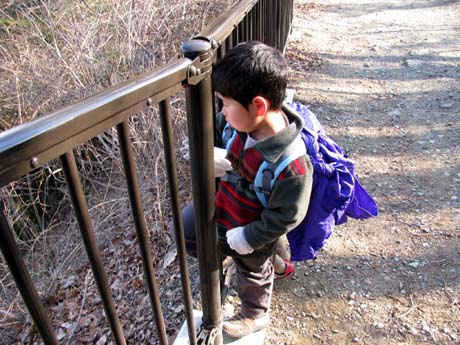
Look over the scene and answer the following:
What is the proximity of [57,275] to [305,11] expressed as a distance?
7.33 meters

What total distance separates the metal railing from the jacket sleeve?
A: 0.62 ft

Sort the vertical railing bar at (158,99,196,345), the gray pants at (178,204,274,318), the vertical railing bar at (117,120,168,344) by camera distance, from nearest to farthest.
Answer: the vertical railing bar at (117,120,168,344) → the vertical railing bar at (158,99,196,345) → the gray pants at (178,204,274,318)

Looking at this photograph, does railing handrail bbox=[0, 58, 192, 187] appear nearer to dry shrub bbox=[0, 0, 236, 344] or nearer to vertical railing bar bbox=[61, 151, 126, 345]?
vertical railing bar bbox=[61, 151, 126, 345]

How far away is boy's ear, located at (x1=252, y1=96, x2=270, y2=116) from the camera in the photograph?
1438 mm

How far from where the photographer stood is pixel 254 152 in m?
1.55

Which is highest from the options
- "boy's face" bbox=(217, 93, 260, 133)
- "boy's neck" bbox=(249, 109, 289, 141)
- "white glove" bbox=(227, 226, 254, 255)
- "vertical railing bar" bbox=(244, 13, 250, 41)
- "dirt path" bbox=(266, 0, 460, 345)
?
"vertical railing bar" bbox=(244, 13, 250, 41)

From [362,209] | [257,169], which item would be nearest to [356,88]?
[362,209]

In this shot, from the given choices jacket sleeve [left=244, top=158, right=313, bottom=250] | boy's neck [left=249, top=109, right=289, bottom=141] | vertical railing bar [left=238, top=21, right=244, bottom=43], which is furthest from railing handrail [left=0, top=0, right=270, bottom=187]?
vertical railing bar [left=238, top=21, right=244, bottom=43]

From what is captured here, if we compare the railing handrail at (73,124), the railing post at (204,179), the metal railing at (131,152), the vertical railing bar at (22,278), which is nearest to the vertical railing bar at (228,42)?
the metal railing at (131,152)

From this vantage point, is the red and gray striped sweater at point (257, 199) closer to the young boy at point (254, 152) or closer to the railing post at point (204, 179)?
the young boy at point (254, 152)

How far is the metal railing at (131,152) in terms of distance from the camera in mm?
738

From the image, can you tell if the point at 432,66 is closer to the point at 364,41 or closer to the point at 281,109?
the point at 364,41

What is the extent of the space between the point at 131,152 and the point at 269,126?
673 millimetres

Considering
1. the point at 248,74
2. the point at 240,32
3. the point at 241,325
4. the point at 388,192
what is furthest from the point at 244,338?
the point at 388,192
